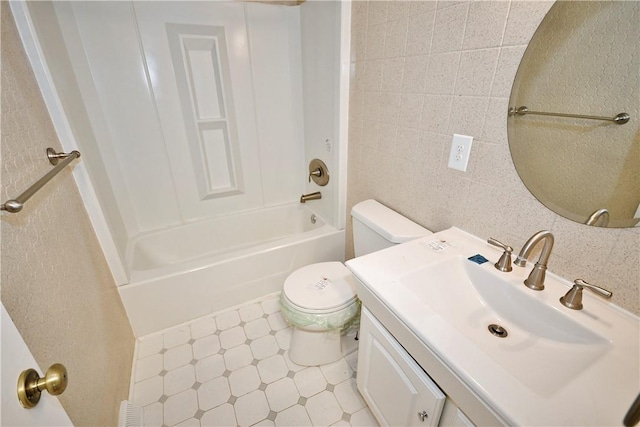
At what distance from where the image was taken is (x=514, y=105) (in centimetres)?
88

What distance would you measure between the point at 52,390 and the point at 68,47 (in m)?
→ 1.79

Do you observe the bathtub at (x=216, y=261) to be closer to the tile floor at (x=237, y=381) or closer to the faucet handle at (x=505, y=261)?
the tile floor at (x=237, y=381)

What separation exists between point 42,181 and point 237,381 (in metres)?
1.16

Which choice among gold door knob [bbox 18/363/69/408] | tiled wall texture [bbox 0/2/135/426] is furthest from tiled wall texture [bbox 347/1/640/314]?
tiled wall texture [bbox 0/2/135/426]

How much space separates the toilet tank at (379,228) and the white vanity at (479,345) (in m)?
0.15

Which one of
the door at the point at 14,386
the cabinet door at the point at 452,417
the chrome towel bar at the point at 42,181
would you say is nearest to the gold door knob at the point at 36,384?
the door at the point at 14,386

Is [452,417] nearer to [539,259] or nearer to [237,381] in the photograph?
[539,259]

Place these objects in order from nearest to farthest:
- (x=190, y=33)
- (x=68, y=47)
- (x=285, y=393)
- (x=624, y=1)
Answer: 1. (x=624, y=1)
2. (x=285, y=393)
3. (x=68, y=47)
4. (x=190, y=33)

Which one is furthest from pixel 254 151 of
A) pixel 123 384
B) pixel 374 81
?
pixel 123 384

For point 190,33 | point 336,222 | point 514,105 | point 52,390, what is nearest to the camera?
point 52,390

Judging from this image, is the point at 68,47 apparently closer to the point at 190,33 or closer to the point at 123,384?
the point at 190,33

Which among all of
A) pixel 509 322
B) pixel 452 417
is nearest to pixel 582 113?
pixel 509 322

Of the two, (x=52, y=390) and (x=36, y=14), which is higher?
(x=36, y=14)

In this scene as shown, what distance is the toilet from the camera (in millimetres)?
1297
